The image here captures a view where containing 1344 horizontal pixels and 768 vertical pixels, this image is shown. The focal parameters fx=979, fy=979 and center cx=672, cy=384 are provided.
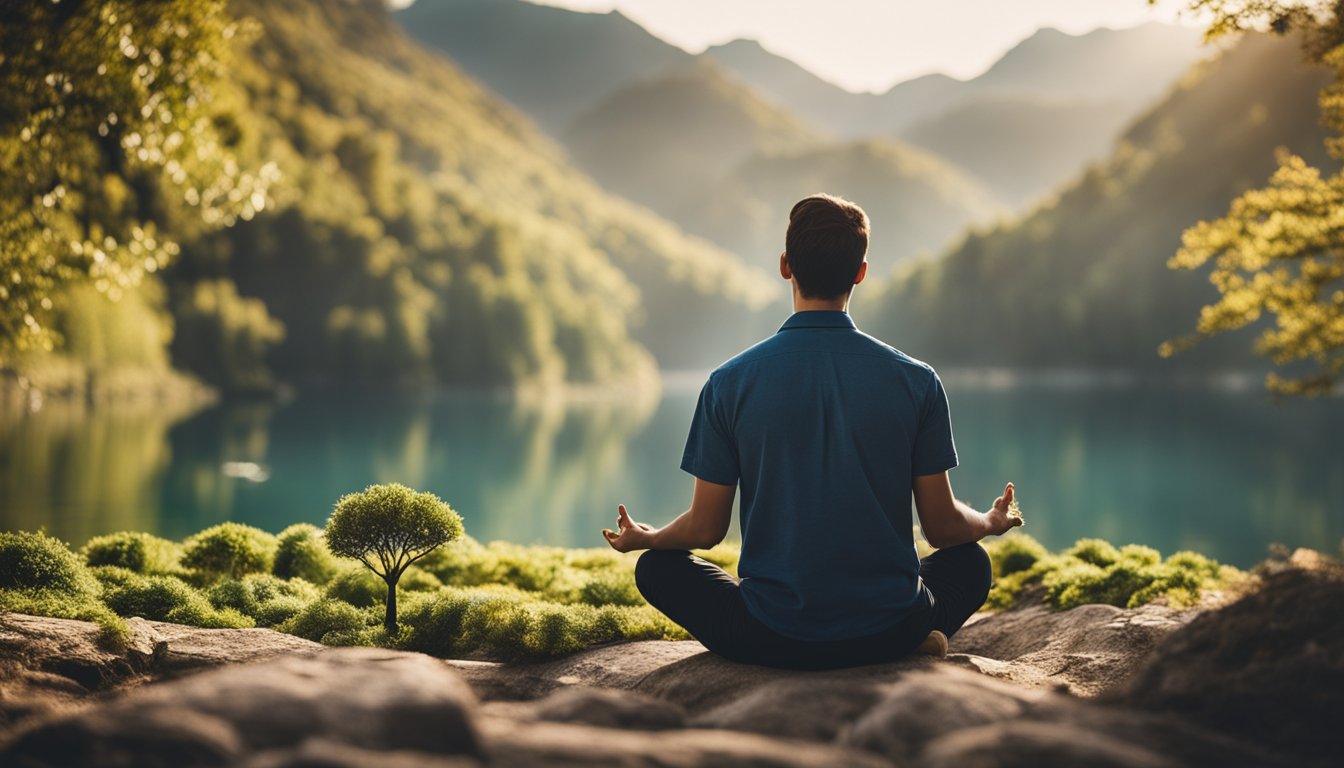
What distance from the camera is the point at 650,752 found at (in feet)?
11.7

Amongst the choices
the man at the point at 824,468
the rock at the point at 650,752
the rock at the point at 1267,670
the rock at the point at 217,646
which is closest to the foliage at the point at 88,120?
the rock at the point at 217,646

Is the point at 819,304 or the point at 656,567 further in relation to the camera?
the point at 656,567

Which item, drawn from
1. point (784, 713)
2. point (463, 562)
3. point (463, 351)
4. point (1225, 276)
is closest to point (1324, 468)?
point (1225, 276)

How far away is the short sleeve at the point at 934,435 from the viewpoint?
17.8ft

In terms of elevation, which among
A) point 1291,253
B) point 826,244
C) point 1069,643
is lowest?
point 1069,643

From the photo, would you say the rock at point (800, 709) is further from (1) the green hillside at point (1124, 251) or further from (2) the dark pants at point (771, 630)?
(1) the green hillside at point (1124, 251)

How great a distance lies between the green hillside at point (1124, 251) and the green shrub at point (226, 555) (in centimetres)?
11297

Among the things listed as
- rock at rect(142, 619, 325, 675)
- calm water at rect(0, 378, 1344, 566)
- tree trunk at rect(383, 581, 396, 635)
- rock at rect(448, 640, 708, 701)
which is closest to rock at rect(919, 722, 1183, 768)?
rock at rect(448, 640, 708, 701)

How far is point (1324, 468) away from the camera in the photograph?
159 ft

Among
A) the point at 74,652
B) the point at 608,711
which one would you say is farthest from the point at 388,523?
the point at 608,711

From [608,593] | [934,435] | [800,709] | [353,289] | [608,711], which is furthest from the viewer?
[353,289]

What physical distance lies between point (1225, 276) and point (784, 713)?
35.7 ft

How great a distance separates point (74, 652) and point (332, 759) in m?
4.72

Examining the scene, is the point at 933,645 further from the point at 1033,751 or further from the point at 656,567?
the point at 1033,751
